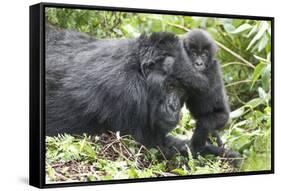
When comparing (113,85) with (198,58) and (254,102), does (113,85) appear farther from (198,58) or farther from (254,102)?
(254,102)

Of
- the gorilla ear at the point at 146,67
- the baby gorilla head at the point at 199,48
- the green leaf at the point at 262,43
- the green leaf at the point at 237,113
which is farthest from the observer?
the green leaf at the point at 262,43

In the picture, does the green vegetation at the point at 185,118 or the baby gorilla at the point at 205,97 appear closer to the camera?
the green vegetation at the point at 185,118

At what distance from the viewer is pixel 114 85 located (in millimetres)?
3111

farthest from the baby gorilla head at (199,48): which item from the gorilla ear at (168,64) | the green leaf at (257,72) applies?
the green leaf at (257,72)

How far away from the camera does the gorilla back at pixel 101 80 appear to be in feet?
9.84

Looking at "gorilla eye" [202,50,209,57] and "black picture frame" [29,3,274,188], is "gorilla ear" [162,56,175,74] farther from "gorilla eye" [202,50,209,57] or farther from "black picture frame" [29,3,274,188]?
"black picture frame" [29,3,274,188]

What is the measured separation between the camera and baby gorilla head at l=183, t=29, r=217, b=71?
3.27 m

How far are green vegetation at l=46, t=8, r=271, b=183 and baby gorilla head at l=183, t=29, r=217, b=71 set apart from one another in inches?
1.7

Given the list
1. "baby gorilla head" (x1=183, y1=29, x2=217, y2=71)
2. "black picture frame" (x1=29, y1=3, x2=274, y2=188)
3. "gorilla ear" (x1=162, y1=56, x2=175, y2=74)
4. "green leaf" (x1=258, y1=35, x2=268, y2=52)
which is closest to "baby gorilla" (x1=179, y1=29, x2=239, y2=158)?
"baby gorilla head" (x1=183, y1=29, x2=217, y2=71)

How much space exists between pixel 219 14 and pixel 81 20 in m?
0.79

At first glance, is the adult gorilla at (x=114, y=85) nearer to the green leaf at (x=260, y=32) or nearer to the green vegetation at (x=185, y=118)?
A: the green vegetation at (x=185, y=118)

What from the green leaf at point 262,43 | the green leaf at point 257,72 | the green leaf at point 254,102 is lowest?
the green leaf at point 254,102

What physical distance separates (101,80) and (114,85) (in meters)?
0.07

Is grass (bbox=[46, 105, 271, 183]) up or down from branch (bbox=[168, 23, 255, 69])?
down
